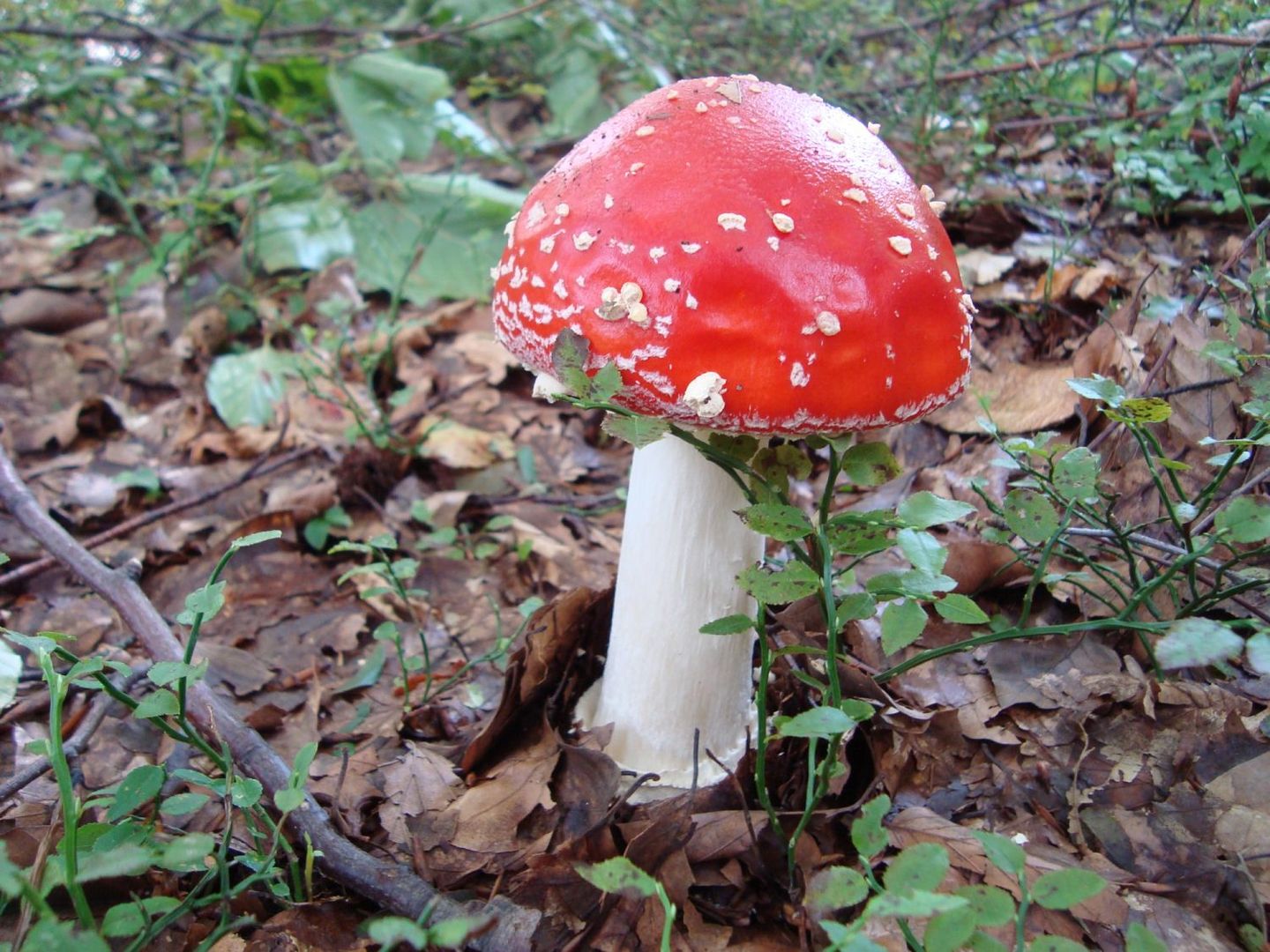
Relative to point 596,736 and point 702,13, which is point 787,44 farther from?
point 596,736

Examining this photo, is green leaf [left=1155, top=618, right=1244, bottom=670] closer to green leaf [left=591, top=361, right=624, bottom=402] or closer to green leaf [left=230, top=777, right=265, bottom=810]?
green leaf [left=591, top=361, right=624, bottom=402]

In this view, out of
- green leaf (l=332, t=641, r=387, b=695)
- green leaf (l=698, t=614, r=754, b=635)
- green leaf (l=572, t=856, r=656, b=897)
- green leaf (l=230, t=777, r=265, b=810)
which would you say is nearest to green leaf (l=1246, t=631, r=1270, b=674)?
green leaf (l=698, t=614, r=754, b=635)

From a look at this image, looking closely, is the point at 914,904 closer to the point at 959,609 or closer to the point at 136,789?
the point at 959,609

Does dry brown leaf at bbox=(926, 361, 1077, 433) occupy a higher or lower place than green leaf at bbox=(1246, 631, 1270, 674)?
lower

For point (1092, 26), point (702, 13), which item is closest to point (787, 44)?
point (702, 13)

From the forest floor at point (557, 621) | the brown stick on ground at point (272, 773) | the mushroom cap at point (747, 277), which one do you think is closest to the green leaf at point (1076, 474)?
the forest floor at point (557, 621)

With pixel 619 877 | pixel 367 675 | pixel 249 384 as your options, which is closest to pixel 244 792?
pixel 619 877
